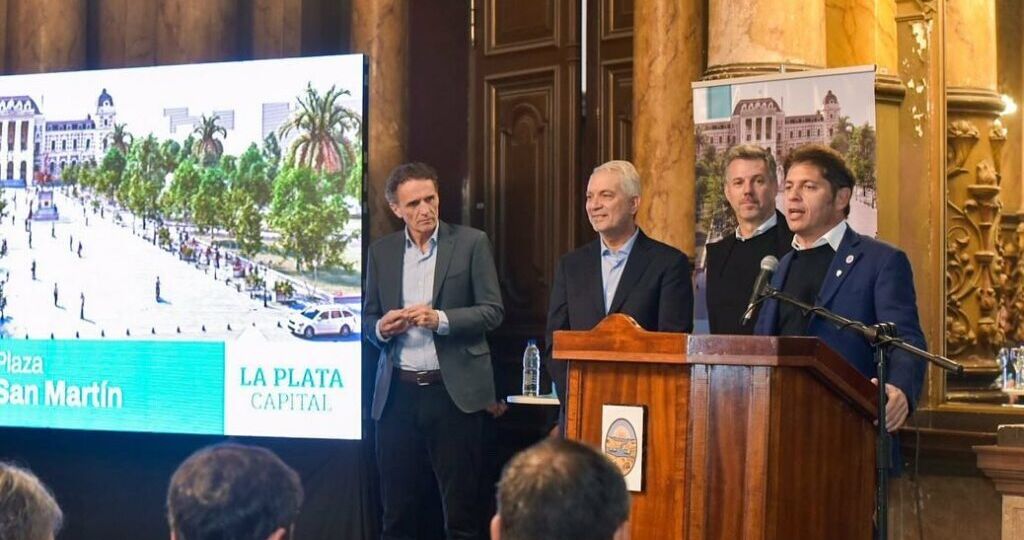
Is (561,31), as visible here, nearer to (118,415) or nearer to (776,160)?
(776,160)

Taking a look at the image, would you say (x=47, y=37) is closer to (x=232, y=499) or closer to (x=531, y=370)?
(x=531, y=370)

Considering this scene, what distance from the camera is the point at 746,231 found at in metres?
5.29

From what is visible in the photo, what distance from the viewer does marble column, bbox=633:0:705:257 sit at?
6172 millimetres

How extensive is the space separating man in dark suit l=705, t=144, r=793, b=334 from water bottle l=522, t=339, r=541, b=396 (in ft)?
5.15

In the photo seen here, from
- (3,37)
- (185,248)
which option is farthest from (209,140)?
(3,37)

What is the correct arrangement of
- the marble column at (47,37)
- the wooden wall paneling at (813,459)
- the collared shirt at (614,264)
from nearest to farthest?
the wooden wall paneling at (813,459), the collared shirt at (614,264), the marble column at (47,37)

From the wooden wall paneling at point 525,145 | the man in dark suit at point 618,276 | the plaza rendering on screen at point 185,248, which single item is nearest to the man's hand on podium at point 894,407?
the man in dark suit at point 618,276

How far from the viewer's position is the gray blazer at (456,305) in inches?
233

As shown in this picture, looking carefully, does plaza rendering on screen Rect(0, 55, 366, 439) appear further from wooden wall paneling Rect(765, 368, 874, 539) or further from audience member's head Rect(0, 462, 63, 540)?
audience member's head Rect(0, 462, 63, 540)

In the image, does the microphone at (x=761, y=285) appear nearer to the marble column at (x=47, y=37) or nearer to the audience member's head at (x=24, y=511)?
the audience member's head at (x=24, y=511)

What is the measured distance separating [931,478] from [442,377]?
1880 mm

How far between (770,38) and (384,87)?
2.25 meters

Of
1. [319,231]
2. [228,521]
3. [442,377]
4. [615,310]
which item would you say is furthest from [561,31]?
[228,521]

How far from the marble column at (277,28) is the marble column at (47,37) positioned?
36.8 inches
